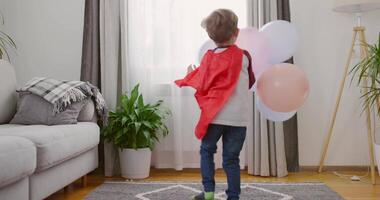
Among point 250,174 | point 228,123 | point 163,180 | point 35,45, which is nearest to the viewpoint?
point 228,123

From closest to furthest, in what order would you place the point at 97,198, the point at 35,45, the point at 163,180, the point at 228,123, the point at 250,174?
the point at 228,123, the point at 97,198, the point at 163,180, the point at 250,174, the point at 35,45

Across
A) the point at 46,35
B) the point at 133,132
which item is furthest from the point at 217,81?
the point at 46,35

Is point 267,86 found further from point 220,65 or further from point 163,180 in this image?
point 163,180

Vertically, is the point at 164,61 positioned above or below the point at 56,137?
above

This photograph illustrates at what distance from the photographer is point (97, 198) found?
227 centimetres

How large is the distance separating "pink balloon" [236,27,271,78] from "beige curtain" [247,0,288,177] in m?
0.93

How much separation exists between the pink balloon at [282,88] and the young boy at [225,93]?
9 centimetres

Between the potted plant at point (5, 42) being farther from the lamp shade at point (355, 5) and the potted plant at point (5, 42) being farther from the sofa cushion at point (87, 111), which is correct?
the lamp shade at point (355, 5)

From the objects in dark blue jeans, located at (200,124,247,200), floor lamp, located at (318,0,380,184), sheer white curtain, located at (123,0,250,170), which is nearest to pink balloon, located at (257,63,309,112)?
dark blue jeans, located at (200,124,247,200)

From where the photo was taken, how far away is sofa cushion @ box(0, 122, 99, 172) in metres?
1.81

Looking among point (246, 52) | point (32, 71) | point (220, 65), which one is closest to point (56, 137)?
point (220, 65)

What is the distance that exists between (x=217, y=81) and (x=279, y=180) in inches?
48.8

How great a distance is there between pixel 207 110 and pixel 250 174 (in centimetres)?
127

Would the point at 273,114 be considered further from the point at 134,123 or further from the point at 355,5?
the point at 355,5
